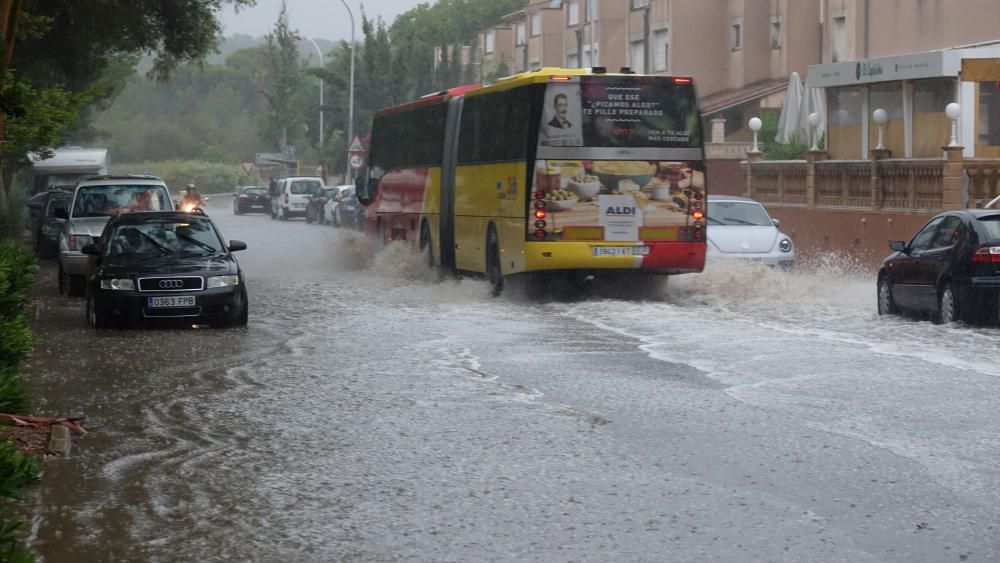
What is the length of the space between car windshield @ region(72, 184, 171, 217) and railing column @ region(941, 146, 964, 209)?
42.1 feet

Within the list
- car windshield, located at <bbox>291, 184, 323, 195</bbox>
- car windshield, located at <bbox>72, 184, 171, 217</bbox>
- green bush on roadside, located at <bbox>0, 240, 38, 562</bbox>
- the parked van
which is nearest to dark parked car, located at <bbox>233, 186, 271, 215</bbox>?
car windshield, located at <bbox>291, 184, 323, 195</bbox>

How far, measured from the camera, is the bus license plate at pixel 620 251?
68.9 ft

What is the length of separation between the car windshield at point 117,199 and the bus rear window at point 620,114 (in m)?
7.19

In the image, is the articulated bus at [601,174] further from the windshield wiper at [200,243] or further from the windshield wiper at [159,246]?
the windshield wiper at [159,246]

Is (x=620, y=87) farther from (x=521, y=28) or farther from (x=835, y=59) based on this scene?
(x=521, y=28)

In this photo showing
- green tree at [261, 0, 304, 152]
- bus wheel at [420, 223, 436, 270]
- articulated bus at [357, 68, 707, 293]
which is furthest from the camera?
green tree at [261, 0, 304, 152]

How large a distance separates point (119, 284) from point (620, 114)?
23.5 feet

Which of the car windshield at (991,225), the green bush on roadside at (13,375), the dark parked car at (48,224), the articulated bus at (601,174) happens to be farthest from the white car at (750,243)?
the dark parked car at (48,224)

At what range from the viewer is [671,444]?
9719 mm

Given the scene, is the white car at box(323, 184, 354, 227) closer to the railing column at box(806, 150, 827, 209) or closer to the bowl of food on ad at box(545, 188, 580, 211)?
the railing column at box(806, 150, 827, 209)

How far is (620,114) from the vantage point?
20.9 metres

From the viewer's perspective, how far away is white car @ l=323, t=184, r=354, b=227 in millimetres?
55438

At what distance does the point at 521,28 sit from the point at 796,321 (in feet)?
242

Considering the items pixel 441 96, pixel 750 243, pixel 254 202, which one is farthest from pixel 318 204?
pixel 750 243
